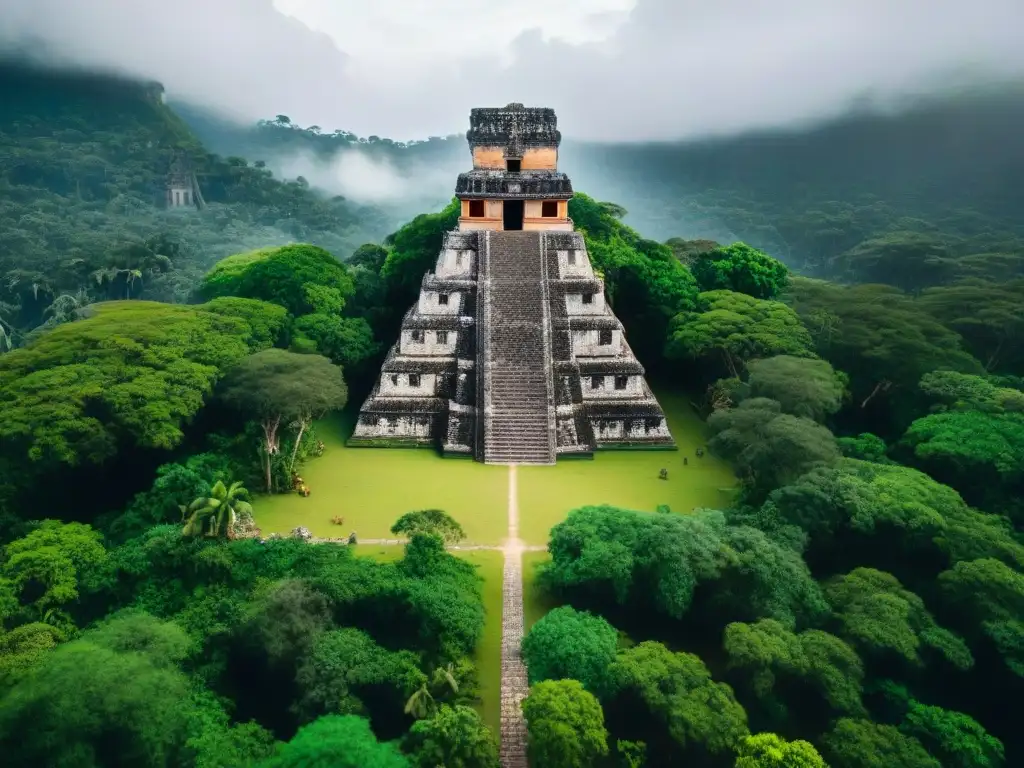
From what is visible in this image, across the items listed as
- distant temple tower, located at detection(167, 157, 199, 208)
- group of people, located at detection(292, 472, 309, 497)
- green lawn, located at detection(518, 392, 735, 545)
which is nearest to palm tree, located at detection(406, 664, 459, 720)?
green lawn, located at detection(518, 392, 735, 545)

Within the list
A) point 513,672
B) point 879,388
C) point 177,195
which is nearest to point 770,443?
point 513,672

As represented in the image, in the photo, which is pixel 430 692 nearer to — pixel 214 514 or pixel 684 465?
pixel 214 514

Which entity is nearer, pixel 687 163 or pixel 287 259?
pixel 287 259

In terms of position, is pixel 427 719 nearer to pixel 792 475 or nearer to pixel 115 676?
pixel 115 676

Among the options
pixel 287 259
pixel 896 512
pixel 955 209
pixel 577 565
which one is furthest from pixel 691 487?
pixel 955 209

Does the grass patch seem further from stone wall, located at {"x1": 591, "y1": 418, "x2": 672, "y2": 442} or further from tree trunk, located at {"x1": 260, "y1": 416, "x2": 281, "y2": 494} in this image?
stone wall, located at {"x1": 591, "y1": 418, "x2": 672, "y2": 442}

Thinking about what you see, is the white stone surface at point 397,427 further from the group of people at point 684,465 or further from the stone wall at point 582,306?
the group of people at point 684,465
